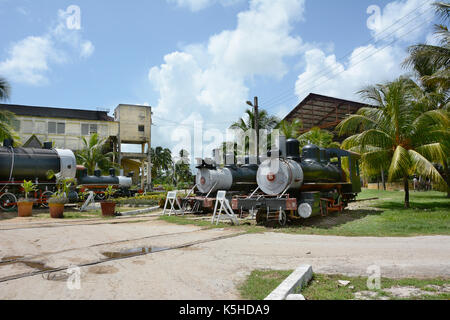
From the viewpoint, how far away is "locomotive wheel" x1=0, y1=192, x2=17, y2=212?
1491cm

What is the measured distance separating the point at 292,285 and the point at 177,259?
263 cm

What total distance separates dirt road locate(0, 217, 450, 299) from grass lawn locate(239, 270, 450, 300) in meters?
0.28

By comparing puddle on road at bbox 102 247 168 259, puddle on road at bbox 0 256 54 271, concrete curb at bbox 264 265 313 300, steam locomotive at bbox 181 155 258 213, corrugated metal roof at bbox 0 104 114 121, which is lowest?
puddle on road at bbox 102 247 168 259

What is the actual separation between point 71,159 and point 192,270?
1467cm

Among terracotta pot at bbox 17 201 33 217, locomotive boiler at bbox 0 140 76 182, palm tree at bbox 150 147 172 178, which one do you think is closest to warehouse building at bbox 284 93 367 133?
locomotive boiler at bbox 0 140 76 182

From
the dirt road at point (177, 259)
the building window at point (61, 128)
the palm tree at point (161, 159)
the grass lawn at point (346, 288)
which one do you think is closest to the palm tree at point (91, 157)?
the building window at point (61, 128)

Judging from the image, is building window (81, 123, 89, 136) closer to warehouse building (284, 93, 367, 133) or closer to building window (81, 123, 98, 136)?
building window (81, 123, 98, 136)

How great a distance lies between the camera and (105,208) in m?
14.2

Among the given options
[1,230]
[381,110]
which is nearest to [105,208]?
[1,230]

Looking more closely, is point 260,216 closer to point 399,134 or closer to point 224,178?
point 224,178

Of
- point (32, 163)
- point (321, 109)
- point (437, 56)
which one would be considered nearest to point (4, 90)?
point (32, 163)

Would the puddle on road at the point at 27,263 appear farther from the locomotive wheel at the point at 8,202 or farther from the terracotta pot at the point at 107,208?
the locomotive wheel at the point at 8,202

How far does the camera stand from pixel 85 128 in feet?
127
